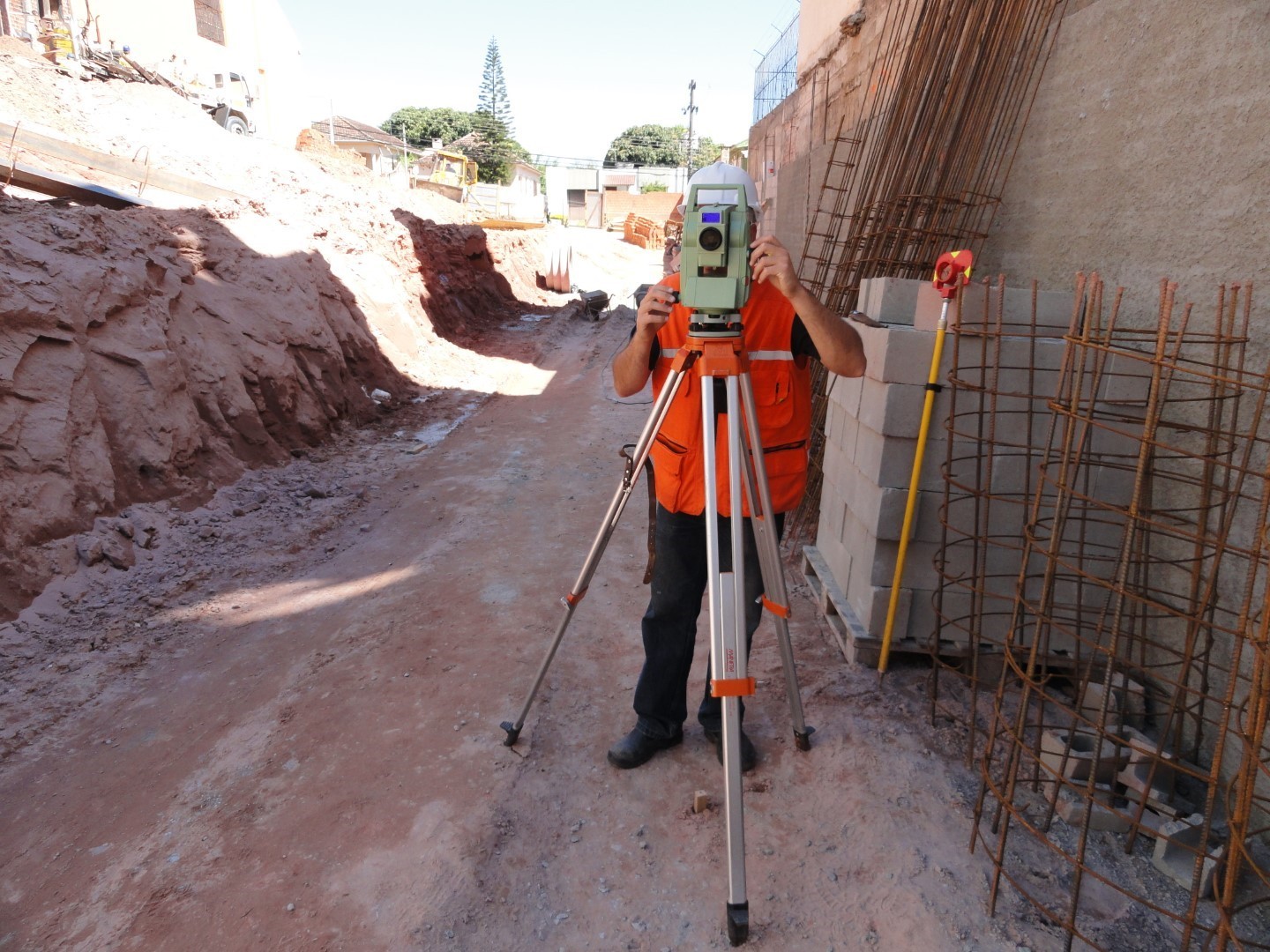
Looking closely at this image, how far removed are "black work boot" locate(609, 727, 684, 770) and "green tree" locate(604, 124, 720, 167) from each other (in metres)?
74.3

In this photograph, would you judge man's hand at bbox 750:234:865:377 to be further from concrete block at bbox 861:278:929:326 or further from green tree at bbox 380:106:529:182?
green tree at bbox 380:106:529:182

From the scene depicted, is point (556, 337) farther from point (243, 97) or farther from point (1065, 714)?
point (243, 97)

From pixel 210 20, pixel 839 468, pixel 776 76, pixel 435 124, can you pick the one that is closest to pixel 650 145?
pixel 435 124

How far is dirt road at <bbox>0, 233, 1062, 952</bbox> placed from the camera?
2072mm

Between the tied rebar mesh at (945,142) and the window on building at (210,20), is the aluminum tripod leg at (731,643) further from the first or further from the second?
the window on building at (210,20)

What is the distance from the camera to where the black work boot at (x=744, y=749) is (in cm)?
260

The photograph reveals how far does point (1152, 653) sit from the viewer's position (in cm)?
268

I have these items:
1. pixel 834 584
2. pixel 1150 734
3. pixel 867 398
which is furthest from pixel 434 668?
pixel 1150 734

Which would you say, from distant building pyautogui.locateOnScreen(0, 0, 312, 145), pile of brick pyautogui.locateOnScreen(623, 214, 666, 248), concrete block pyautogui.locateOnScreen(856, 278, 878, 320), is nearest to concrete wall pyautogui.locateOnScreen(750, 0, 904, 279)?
concrete block pyautogui.locateOnScreen(856, 278, 878, 320)

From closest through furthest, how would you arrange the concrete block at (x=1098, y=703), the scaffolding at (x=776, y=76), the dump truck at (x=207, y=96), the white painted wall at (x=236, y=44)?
the concrete block at (x=1098, y=703) < the scaffolding at (x=776, y=76) < the dump truck at (x=207, y=96) < the white painted wall at (x=236, y=44)

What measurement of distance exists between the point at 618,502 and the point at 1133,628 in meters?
1.81

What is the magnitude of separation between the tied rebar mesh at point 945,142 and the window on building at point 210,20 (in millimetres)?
27659

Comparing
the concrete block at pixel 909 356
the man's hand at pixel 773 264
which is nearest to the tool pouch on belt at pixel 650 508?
the man's hand at pixel 773 264

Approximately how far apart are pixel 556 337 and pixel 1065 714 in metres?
11.3
